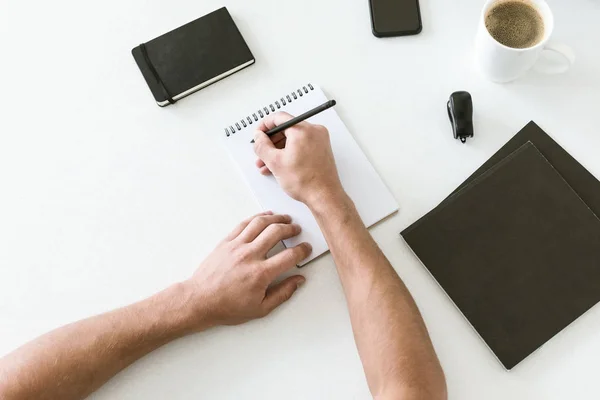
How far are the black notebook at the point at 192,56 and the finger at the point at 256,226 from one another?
10.7 inches

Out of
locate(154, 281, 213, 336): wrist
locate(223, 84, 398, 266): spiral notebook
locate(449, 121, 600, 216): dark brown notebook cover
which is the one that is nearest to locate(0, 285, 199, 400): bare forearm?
locate(154, 281, 213, 336): wrist

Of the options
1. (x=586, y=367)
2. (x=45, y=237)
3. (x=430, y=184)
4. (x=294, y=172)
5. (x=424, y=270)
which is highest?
(x=45, y=237)

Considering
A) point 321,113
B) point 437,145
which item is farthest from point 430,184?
point 321,113

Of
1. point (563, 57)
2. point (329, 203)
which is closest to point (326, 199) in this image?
point (329, 203)

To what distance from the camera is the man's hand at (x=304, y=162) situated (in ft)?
2.84

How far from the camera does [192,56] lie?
3.20 feet

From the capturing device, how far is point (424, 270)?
0.86 m

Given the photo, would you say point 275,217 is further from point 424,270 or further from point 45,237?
point 45,237

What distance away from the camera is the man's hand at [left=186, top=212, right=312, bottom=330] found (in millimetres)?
833

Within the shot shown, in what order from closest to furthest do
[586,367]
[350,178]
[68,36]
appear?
1. [586,367]
2. [350,178]
3. [68,36]

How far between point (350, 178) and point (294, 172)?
10 cm

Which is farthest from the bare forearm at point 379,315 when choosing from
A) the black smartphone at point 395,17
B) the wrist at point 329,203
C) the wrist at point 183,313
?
the black smartphone at point 395,17

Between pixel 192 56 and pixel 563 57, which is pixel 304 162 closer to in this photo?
pixel 192 56

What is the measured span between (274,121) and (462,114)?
0.31 meters
